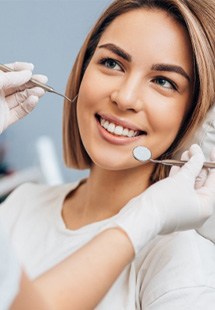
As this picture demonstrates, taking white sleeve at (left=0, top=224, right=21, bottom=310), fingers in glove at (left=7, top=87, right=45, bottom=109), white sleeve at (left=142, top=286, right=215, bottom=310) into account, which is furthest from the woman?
white sleeve at (left=0, top=224, right=21, bottom=310)

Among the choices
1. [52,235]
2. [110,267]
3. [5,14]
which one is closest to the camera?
[110,267]

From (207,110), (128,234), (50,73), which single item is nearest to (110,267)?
(128,234)

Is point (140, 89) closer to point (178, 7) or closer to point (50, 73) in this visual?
point (178, 7)

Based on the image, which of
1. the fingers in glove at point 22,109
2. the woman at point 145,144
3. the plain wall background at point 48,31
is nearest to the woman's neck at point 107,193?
the woman at point 145,144

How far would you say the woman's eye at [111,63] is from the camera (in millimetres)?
1090

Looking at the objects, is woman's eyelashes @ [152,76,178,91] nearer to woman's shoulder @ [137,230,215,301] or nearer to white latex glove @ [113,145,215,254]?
white latex glove @ [113,145,215,254]

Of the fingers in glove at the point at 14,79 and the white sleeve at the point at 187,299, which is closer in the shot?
the white sleeve at the point at 187,299

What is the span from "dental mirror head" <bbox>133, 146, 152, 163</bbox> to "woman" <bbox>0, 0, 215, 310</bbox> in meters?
0.05

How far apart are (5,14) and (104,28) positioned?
0.99 metres

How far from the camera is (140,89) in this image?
1.04m

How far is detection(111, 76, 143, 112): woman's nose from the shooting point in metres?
1.01

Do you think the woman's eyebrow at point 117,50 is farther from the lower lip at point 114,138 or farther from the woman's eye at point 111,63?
the lower lip at point 114,138

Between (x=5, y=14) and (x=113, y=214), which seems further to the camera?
(x=5, y=14)

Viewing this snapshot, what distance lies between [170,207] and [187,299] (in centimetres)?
17
